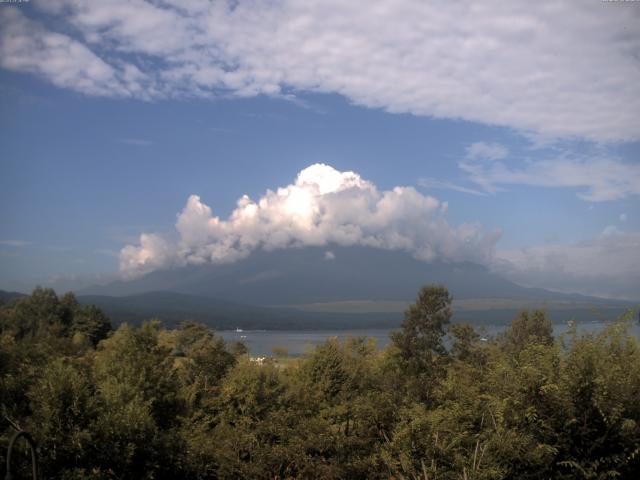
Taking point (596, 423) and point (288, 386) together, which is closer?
point (596, 423)

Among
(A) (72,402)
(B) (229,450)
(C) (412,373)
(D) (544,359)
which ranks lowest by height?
(C) (412,373)

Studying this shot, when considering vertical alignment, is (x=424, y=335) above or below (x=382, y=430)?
below

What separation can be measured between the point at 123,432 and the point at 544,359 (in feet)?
31.0

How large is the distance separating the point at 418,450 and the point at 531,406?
2.70m

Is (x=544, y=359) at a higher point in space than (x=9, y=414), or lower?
higher

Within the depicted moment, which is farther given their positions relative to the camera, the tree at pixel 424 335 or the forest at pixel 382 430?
the tree at pixel 424 335

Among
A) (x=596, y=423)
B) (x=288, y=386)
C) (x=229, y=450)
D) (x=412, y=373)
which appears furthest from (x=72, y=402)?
(x=412, y=373)

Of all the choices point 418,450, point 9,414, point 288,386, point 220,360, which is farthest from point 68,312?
point 418,450

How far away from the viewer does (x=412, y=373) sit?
→ 41312 millimetres

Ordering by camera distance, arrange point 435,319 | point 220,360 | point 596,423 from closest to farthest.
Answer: point 596,423, point 220,360, point 435,319

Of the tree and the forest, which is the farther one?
the tree

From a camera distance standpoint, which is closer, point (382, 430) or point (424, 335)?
point (382, 430)

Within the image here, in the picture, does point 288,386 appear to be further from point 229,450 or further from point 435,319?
point 435,319

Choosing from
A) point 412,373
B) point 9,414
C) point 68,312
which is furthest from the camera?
point 68,312
